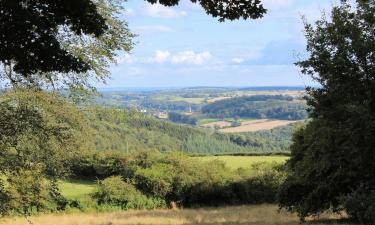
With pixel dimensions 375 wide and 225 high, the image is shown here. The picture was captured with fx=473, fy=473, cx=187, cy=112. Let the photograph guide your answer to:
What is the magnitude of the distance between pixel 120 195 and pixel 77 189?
603 centimetres

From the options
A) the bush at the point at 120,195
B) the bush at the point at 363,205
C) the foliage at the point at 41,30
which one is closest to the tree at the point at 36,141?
the foliage at the point at 41,30

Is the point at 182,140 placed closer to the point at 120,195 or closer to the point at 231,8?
the point at 120,195

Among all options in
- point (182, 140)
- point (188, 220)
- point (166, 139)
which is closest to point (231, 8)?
point (188, 220)

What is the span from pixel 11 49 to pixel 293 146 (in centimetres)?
2046

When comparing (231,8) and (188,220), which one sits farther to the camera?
(188,220)

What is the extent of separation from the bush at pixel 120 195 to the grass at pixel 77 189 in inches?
62.7

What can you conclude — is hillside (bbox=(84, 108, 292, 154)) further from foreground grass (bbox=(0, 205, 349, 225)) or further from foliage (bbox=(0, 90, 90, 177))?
foliage (bbox=(0, 90, 90, 177))

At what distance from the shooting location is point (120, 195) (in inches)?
1774

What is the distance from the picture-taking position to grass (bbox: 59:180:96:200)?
4488 cm

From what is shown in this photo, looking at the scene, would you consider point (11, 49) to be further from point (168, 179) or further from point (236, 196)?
point (236, 196)

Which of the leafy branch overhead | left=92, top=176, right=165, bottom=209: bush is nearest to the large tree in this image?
the leafy branch overhead

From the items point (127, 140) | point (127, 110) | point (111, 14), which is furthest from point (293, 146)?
point (127, 140)

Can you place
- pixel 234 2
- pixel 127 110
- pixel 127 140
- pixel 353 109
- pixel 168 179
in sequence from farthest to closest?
pixel 127 140 < pixel 168 179 < pixel 127 110 < pixel 353 109 < pixel 234 2

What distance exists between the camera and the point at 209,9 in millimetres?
7754
